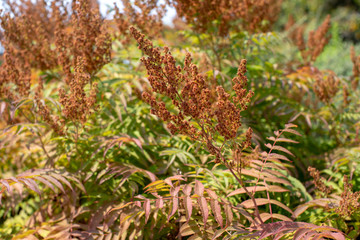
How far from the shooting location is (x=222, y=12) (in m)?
3.30

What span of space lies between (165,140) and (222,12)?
148 cm

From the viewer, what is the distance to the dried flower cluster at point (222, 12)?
3143 millimetres

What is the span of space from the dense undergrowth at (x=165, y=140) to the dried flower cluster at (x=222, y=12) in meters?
0.01

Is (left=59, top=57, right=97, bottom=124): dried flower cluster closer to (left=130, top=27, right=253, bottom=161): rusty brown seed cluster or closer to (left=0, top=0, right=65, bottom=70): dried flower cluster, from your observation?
(left=130, top=27, right=253, bottom=161): rusty brown seed cluster

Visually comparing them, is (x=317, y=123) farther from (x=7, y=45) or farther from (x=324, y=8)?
(x=324, y=8)

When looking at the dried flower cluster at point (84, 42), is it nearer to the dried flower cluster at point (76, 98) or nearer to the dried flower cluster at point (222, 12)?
the dried flower cluster at point (76, 98)

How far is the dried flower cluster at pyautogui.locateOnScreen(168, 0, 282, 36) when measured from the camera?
10.3ft

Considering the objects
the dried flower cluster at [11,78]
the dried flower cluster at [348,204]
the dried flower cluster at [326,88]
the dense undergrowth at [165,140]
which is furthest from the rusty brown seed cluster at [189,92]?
the dried flower cluster at [326,88]

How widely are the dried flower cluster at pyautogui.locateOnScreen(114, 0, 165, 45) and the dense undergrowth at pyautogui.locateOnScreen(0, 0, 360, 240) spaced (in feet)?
0.05

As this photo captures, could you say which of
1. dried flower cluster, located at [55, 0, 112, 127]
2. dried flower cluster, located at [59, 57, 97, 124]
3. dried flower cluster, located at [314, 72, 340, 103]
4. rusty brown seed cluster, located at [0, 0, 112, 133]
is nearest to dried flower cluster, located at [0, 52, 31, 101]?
rusty brown seed cluster, located at [0, 0, 112, 133]

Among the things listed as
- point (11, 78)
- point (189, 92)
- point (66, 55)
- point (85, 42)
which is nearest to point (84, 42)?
point (85, 42)

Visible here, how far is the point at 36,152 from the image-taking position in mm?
3365

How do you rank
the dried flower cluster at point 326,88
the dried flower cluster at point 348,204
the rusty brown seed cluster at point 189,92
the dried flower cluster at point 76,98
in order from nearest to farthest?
the rusty brown seed cluster at point 189,92
the dried flower cluster at point 348,204
the dried flower cluster at point 76,98
the dried flower cluster at point 326,88

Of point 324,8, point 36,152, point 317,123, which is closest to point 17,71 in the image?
point 36,152
